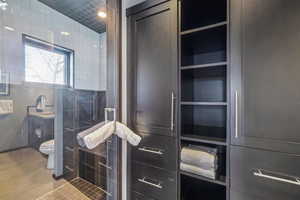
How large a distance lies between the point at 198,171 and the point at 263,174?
40 cm

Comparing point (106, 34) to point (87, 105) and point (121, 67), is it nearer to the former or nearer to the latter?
point (121, 67)

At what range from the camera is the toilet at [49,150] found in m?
1.77

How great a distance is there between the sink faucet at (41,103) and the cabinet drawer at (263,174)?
5.78 feet

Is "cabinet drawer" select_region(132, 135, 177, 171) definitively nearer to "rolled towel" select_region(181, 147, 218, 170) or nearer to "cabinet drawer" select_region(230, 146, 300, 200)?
"rolled towel" select_region(181, 147, 218, 170)

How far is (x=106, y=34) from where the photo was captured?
1.64 metres

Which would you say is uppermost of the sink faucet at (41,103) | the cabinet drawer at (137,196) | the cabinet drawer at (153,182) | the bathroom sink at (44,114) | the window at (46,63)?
the window at (46,63)

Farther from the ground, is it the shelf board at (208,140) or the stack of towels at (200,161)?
the shelf board at (208,140)

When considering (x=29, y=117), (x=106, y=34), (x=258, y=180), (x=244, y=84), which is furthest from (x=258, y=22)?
(x=29, y=117)

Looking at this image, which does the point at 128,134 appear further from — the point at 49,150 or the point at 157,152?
the point at 49,150

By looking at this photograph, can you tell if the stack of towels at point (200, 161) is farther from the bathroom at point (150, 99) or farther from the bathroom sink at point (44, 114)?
the bathroom sink at point (44, 114)

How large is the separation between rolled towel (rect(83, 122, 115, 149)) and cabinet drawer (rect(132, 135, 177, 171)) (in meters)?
0.29

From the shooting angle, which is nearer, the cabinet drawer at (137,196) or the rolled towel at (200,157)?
the rolled towel at (200,157)

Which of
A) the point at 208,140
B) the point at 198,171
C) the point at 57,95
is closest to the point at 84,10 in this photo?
the point at 57,95

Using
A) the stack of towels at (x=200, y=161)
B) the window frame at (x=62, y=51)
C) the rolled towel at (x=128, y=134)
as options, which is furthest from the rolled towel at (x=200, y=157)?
the window frame at (x=62, y=51)
